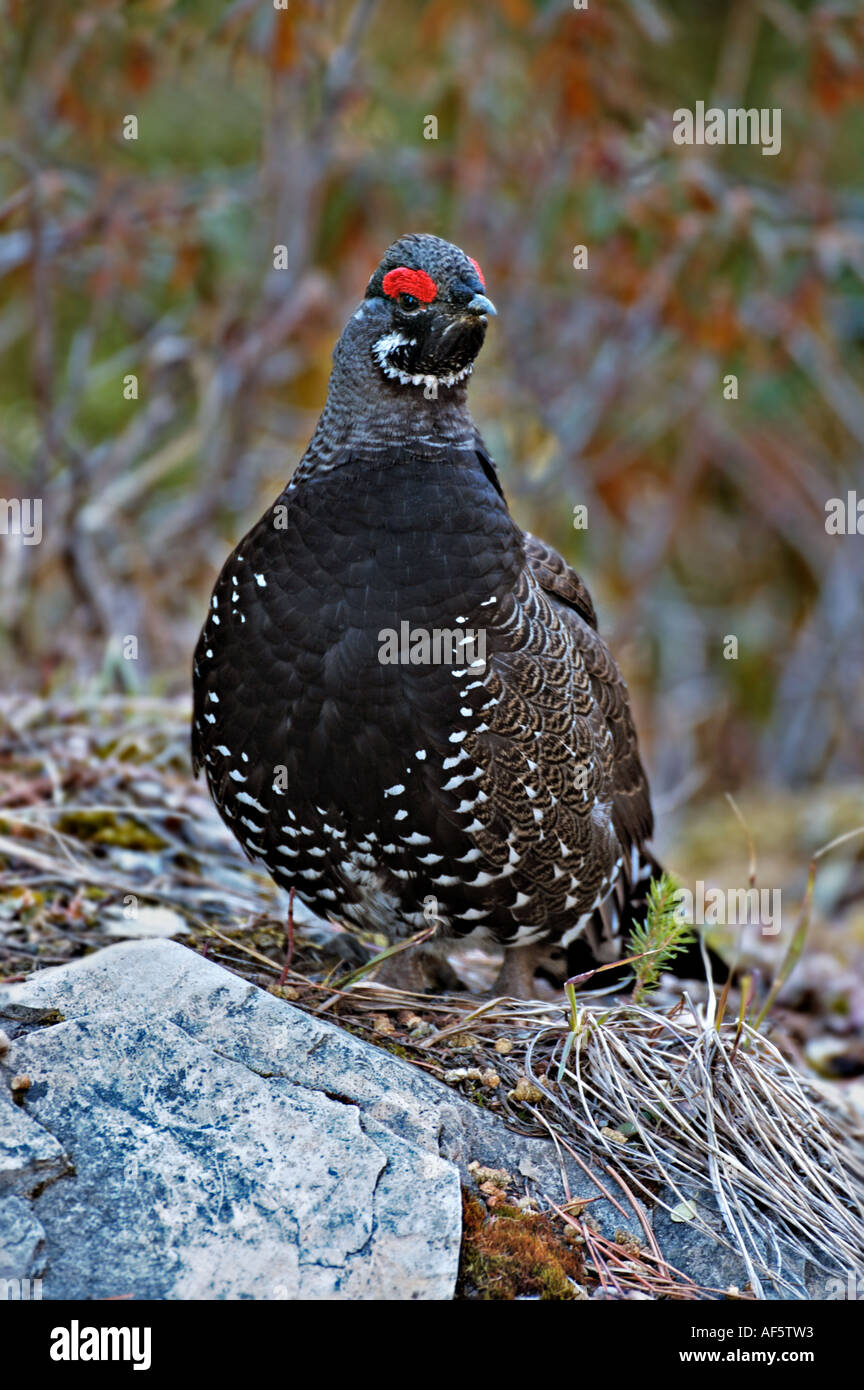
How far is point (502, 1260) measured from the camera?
3.06 m

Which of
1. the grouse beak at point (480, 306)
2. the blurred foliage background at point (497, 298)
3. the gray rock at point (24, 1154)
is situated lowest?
the gray rock at point (24, 1154)

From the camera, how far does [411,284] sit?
393cm

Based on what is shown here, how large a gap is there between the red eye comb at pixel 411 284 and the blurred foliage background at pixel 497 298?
250cm

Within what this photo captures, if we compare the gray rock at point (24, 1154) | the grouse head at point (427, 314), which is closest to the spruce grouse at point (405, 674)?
the grouse head at point (427, 314)

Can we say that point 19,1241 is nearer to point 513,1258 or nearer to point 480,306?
point 513,1258

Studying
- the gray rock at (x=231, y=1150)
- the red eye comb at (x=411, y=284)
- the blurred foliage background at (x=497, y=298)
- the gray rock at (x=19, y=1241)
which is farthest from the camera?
the blurred foliage background at (x=497, y=298)

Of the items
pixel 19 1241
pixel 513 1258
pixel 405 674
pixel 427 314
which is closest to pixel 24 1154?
pixel 19 1241

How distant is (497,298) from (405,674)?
19.3 ft

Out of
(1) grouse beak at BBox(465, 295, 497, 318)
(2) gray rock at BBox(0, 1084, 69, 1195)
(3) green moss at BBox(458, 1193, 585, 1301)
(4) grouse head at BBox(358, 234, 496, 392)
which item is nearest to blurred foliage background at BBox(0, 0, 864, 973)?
(4) grouse head at BBox(358, 234, 496, 392)

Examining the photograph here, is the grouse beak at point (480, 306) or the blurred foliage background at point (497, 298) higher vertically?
the blurred foliage background at point (497, 298)

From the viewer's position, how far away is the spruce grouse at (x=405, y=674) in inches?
149

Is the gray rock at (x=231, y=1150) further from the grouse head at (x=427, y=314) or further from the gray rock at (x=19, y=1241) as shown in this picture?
the grouse head at (x=427, y=314)
